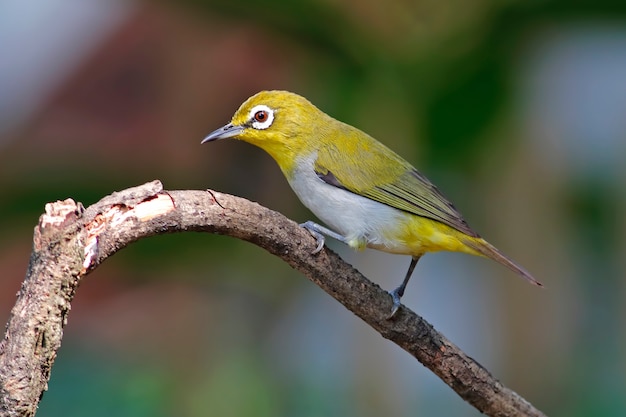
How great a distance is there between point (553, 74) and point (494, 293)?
1.71 meters

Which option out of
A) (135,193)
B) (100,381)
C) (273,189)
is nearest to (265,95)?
(135,193)

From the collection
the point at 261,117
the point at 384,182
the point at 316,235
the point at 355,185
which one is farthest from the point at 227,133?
the point at 316,235

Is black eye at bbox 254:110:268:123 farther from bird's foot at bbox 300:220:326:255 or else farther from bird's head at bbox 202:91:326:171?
bird's foot at bbox 300:220:326:255

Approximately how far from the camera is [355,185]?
11.4 feet

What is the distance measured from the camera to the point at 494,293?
5.72m

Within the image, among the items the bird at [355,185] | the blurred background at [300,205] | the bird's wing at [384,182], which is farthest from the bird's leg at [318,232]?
the blurred background at [300,205]

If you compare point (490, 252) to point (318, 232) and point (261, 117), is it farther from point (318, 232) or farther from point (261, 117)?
point (261, 117)

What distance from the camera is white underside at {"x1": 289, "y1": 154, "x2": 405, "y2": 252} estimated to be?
339 cm

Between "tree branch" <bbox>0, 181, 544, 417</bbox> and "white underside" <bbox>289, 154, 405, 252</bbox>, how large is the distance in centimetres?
42

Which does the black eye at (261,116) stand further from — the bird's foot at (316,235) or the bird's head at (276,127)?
the bird's foot at (316,235)

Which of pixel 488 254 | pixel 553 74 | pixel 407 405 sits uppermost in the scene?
pixel 553 74

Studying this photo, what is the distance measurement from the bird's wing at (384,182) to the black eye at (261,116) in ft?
0.93

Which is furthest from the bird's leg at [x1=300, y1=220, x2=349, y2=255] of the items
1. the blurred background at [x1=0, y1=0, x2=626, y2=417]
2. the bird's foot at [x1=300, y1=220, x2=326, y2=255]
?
the blurred background at [x1=0, y1=0, x2=626, y2=417]

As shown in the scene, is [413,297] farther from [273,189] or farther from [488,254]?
[488,254]
